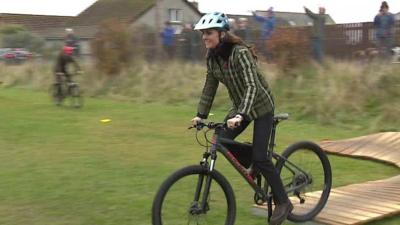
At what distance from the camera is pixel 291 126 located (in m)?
12.1

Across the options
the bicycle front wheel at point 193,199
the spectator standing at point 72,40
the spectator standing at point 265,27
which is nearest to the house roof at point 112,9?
the spectator standing at point 72,40

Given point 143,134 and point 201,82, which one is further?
point 201,82

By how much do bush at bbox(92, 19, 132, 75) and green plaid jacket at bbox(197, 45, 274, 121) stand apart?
47.6 feet

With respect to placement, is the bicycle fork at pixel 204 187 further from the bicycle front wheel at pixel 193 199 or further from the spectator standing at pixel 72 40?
the spectator standing at pixel 72 40

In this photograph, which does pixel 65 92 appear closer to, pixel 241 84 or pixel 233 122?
Answer: pixel 241 84

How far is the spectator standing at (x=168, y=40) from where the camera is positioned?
1988 centimetres

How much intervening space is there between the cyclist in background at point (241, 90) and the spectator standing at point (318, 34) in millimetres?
10146

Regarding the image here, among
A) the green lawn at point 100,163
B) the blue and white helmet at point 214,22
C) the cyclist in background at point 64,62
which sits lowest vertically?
the green lawn at point 100,163

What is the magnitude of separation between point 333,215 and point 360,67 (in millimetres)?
8656

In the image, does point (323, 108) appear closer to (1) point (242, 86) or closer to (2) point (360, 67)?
(2) point (360, 67)

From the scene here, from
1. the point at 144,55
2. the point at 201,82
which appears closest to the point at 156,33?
the point at 144,55

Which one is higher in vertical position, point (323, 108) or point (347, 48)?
point (347, 48)

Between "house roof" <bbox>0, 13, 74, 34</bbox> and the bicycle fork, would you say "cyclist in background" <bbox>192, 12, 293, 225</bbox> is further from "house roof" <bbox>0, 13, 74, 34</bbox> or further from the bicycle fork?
"house roof" <bbox>0, 13, 74, 34</bbox>

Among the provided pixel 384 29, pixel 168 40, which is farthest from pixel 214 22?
pixel 168 40
